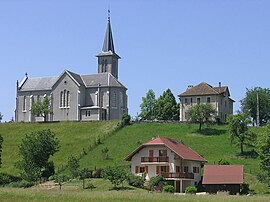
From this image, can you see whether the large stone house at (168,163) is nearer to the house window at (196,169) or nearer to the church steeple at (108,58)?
the house window at (196,169)

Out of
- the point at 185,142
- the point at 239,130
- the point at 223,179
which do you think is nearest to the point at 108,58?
the point at 185,142

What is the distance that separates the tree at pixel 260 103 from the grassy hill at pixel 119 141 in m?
20.4

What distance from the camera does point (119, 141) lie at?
84500 millimetres

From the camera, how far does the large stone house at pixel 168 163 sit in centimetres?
6106

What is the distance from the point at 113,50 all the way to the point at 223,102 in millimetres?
43235

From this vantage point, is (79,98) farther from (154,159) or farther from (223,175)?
(223,175)

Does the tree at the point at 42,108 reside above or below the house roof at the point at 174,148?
above

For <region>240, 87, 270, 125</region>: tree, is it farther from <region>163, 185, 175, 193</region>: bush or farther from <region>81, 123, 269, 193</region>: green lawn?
<region>163, 185, 175, 193</region>: bush

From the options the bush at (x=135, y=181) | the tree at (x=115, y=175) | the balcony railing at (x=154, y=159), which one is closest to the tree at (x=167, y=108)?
the balcony railing at (x=154, y=159)

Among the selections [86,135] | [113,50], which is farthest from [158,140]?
[113,50]

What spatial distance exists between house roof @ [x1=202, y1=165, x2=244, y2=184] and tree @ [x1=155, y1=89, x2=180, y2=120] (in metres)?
59.1

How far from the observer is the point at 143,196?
1531 inches

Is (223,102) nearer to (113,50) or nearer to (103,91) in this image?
(103,91)

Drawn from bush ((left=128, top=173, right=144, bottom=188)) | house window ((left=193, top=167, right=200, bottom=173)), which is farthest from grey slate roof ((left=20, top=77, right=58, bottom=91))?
bush ((left=128, top=173, right=144, bottom=188))
